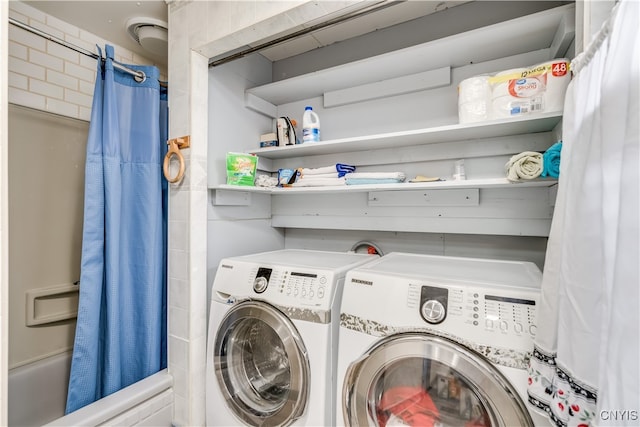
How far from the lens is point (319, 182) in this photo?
1.74 meters

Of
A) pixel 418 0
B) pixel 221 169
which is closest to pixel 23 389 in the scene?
pixel 221 169

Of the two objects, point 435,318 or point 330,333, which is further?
point 330,333

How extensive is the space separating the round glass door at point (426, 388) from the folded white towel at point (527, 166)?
27.1 inches

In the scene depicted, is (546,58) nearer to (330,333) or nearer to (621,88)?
(621,88)

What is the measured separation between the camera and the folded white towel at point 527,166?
1.11 m

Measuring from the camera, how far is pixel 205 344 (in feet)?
5.34

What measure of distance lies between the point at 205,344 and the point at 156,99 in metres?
1.43

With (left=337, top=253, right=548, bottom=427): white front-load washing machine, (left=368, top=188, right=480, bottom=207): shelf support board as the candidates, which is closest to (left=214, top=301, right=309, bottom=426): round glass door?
(left=337, top=253, right=548, bottom=427): white front-load washing machine

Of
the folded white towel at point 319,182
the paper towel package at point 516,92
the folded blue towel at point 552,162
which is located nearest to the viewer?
the folded blue towel at point 552,162

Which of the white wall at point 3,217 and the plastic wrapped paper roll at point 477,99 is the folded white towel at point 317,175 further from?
the white wall at point 3,217

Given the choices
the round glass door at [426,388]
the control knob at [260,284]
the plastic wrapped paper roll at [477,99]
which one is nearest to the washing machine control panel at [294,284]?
the control knob at [260,284]

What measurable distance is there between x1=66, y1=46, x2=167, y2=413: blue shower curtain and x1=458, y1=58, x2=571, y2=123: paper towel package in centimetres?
168

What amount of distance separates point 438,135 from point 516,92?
0.36 meters

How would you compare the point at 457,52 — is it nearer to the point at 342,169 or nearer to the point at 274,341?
the point at 342,169
